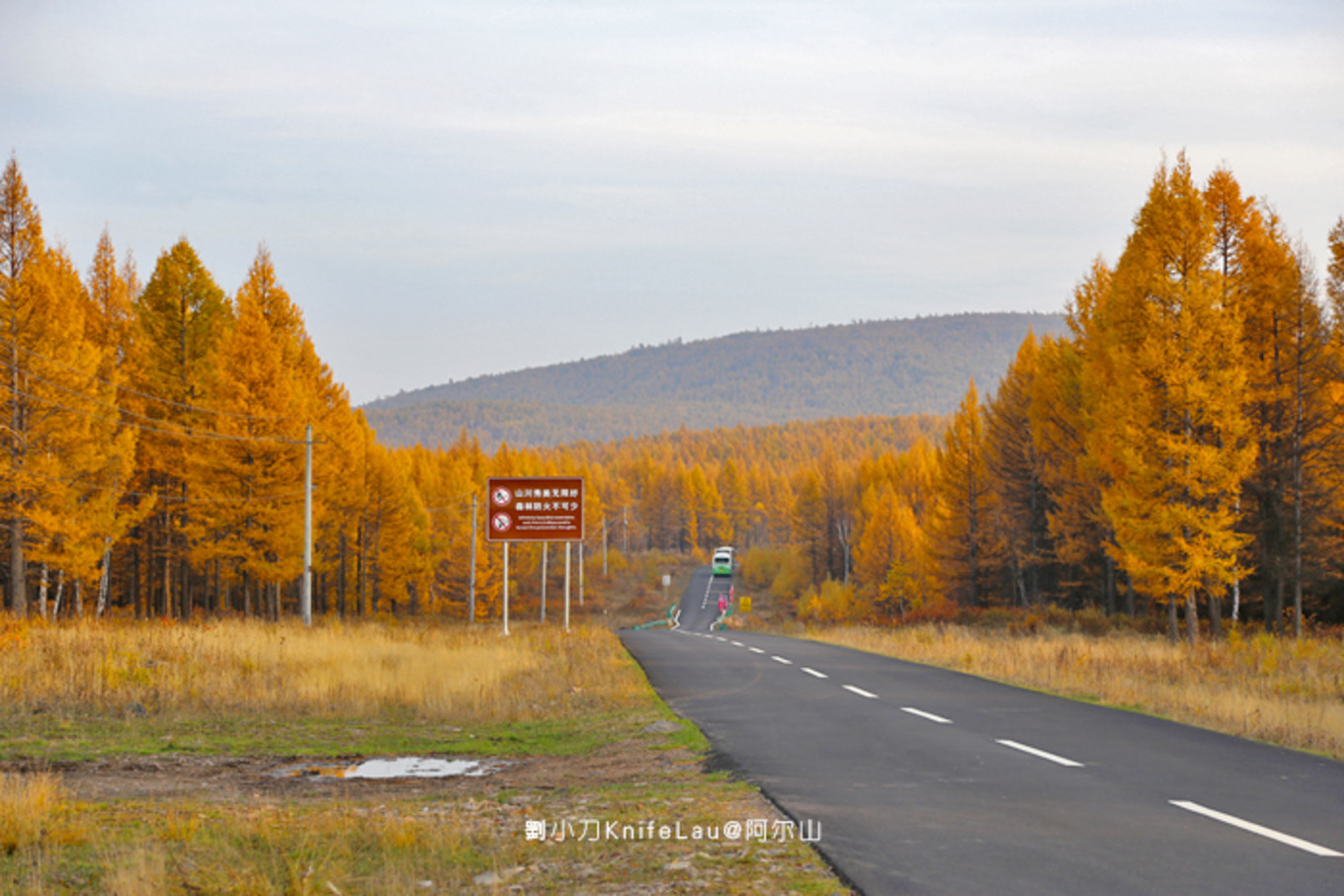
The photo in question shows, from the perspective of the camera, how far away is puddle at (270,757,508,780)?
965cm

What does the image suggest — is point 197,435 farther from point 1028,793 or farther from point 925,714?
point 1028,793

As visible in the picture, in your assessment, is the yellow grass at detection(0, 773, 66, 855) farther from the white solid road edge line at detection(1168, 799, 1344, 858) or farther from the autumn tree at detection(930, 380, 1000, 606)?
A: the autumn tree at detection(930, 380, 1000, 606)

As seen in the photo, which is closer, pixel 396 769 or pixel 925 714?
pixel 396 769

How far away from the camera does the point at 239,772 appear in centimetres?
984

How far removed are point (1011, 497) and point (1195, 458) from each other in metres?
24.4

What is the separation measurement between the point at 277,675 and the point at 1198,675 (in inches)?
607

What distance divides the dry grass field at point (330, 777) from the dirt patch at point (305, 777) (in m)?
0.05

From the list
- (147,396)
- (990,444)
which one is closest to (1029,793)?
(147,396)

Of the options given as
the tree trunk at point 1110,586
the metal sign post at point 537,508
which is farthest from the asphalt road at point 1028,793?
the tree trunk at point 1110,586

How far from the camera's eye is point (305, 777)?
9555 millimetres

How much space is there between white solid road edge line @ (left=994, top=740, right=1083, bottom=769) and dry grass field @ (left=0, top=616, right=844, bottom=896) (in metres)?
3.23

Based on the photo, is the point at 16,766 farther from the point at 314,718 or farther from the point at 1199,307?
the point at 1199,307

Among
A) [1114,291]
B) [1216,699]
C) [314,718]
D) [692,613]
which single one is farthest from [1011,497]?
[692,613]

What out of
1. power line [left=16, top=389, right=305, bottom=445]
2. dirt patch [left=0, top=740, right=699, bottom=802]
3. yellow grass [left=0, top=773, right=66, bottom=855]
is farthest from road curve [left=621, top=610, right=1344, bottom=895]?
power line [left=16, top=389, right=305, bottom=445]
